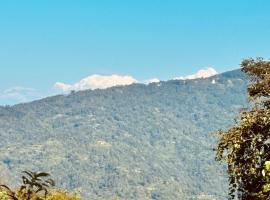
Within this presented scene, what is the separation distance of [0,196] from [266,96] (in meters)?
20.5

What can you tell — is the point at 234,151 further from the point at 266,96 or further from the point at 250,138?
the point at 266,96

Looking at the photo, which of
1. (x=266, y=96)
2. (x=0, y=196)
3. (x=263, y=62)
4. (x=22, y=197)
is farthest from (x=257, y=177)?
(x=0, y=196)

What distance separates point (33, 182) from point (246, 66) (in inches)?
829

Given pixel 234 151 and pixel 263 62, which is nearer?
pixel 234 151

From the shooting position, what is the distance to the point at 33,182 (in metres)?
16.4

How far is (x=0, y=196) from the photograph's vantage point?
13.9m

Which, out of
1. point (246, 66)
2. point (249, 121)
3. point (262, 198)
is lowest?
point (262, 198)

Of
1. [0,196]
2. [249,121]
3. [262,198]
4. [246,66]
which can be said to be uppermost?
[246,66]

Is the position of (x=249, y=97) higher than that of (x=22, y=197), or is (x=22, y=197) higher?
(x=249, y=97)

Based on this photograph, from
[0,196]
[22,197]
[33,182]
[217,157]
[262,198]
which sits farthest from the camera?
[217,157]

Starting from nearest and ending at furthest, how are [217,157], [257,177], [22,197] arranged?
[22,197], [257,177], [217,157]

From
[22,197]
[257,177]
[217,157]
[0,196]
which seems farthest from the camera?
[217,157]

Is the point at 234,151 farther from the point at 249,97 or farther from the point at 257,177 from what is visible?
the point at 249,97

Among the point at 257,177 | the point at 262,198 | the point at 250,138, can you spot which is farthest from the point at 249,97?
the point at 262,198
